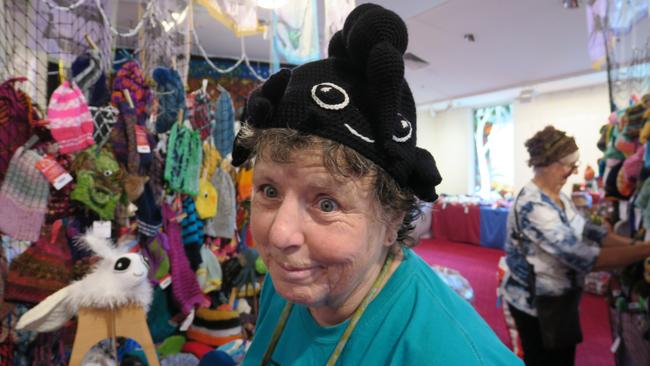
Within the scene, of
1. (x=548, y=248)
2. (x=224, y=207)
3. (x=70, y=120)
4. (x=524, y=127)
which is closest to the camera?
(x=70, y=120)

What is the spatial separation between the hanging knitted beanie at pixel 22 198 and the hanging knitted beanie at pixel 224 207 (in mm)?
1176

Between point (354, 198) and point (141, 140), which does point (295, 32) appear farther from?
point (354, 198)

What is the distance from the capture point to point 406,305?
0.69 m

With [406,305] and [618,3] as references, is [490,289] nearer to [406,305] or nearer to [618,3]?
[618,3]

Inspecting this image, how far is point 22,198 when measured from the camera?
170cm

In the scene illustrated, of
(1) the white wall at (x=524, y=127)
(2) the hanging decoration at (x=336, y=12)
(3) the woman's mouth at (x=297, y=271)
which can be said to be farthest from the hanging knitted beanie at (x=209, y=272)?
(1) the white wall at (x=524, y=127)

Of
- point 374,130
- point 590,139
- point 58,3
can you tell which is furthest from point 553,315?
point 590,139

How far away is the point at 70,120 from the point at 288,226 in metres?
1.68

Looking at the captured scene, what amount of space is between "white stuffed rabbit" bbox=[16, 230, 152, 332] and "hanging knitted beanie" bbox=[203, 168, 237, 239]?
4.26 feet

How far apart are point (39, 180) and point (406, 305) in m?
1.85

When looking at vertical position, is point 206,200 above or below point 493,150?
below

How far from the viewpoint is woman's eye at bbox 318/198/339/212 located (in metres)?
0.66

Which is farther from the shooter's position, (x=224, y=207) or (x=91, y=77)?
(x=224, y=207)

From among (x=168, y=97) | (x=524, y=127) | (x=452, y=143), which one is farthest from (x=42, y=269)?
(x=452, y=143)
